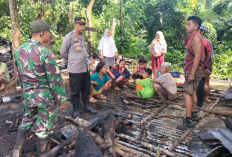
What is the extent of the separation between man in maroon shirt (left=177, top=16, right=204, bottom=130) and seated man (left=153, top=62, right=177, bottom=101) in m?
0.88

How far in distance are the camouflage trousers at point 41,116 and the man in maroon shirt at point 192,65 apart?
7.62 feet

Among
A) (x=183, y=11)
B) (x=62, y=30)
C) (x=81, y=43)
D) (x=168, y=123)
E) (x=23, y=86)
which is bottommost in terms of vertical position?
(x=168, y=123)

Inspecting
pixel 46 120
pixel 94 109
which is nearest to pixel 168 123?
pixel 94 109

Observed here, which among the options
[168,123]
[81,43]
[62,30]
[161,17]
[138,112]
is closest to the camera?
[168,123]

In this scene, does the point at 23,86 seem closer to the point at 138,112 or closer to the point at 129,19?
the point at 138,112

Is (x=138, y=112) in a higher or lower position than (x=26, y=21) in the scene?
lower

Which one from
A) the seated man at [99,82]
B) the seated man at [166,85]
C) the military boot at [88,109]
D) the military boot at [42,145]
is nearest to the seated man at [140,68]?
the seated man at [99,82]

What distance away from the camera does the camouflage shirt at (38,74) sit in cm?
230

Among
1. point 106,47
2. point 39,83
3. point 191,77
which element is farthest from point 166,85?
point 39,83

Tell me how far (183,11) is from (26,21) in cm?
1059

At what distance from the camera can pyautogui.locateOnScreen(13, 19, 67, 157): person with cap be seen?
7.58 ft

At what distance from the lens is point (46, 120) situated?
2.53 m

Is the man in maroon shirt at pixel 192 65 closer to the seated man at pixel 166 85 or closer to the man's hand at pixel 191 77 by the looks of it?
the man's hand at pixel 191 77

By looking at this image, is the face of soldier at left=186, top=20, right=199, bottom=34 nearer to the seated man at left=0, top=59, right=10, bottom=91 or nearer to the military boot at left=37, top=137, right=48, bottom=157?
the military boot at left=37, top=137, right=48, bottom=157
